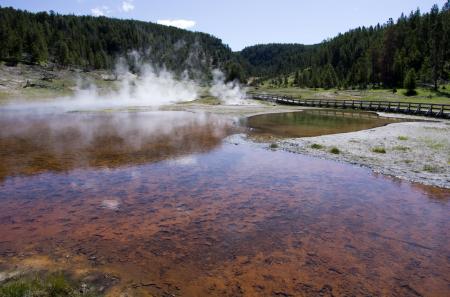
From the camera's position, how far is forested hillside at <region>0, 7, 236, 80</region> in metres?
96.9

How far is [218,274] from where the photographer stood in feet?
26.3

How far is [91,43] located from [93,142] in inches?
5278

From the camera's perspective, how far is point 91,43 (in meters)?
142

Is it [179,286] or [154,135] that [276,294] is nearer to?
[179,286]

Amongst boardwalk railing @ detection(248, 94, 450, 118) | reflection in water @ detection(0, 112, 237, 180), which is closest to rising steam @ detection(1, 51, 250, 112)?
boardwalk railing @ detection(248, 94, 450, 118)

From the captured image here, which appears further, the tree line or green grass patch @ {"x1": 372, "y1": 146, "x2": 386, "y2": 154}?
the tree line

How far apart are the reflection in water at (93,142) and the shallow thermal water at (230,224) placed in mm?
255

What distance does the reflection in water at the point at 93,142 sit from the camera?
1857 cm

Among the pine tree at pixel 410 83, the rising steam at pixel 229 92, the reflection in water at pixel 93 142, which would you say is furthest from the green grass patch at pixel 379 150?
the pine tree at pixel 410 83

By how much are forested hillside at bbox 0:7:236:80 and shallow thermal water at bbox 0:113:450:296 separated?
89.0 m

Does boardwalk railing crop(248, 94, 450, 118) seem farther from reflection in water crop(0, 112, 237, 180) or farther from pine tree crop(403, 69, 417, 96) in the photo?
reflection in water crop(0, 112, 237, 180)

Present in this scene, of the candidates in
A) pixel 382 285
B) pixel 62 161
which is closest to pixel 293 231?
pixel 382 285

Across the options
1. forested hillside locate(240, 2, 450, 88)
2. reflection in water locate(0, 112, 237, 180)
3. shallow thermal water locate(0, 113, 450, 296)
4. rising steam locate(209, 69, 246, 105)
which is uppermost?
forested hillside locate(240, 2, 450, 88)

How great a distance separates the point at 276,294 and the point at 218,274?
1450 mm
